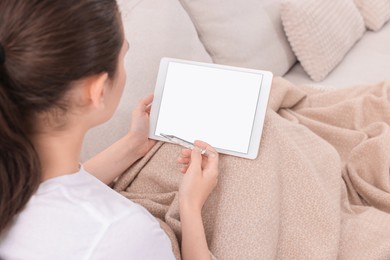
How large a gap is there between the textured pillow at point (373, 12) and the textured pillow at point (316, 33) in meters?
0.23

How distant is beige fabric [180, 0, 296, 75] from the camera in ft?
4.97

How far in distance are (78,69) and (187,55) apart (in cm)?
78

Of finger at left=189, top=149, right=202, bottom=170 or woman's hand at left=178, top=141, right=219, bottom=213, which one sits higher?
finger at left=189, top=149, right=202, bottom=170

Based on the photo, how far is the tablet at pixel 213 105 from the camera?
1.00 m

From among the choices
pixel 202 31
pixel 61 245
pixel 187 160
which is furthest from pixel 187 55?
pixel 61 245

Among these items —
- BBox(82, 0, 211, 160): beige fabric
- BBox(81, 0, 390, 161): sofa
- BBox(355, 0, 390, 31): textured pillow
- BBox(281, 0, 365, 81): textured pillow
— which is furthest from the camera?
BBox(355, 0, 390, 31): textured pillow

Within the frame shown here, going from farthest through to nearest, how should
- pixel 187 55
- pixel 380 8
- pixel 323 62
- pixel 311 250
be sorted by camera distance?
pixel 380 8 → pixel 323 62 → pixel 187 55 → pixel 311 250

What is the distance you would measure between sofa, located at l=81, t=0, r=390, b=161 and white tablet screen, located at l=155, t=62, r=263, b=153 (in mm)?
182

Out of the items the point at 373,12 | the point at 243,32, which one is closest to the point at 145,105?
the point at 243,32

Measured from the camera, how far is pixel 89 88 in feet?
2.09

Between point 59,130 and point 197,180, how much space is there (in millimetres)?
333

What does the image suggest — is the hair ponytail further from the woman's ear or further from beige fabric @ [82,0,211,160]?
beige fabric @ [82,0,211,160]

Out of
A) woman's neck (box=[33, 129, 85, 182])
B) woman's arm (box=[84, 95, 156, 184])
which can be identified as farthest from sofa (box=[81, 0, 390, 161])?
woman's neck (box=[33, 129, 85, 182])

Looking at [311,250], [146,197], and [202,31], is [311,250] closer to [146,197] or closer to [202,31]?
[146,197]
